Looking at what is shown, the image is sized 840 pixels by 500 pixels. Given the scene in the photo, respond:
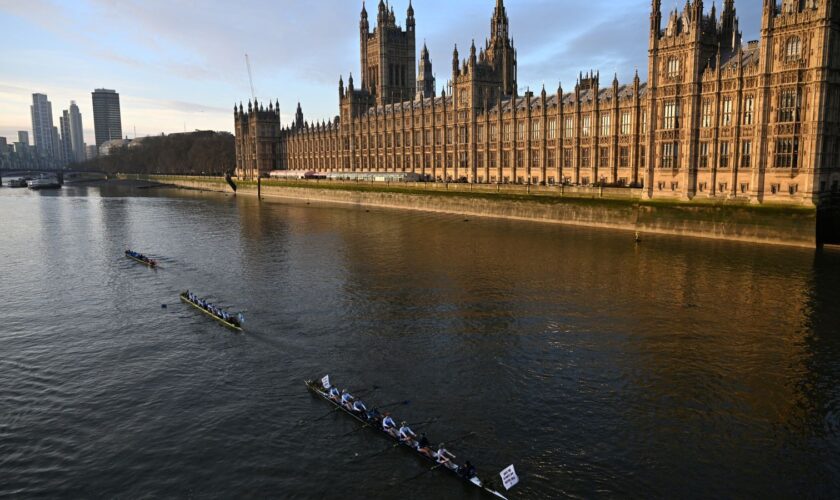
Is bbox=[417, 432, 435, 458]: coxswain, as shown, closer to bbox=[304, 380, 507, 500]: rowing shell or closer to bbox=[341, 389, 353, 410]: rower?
bbox=[304, 380, 507, 500]: rowing shell

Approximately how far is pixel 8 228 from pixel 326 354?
318 feet

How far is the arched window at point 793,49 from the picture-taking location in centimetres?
6706

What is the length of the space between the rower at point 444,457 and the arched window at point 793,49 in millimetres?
69025

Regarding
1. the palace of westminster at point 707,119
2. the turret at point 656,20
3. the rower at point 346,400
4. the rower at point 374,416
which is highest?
the turret at point 656,20

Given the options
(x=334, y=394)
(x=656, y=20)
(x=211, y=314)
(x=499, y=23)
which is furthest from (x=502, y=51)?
(x=334, y=394)

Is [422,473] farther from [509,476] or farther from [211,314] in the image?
[211,314]

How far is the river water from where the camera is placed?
75.9 feet

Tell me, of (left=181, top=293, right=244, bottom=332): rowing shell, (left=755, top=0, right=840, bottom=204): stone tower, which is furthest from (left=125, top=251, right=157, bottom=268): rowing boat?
(left=755, top=0, right=840, bottom=204): stone tower

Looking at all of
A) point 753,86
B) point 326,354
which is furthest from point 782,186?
point 326,354

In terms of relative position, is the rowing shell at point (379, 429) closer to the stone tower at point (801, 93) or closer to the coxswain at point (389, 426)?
the coxswain at point (389, 426)

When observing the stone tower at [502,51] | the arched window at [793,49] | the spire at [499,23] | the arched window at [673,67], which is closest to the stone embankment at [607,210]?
the arched window at [673,67]

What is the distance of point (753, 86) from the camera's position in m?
71.9

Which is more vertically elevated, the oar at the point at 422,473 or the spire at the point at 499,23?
the spire at the point at 499,23

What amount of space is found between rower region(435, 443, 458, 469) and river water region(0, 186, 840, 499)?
0.56m
